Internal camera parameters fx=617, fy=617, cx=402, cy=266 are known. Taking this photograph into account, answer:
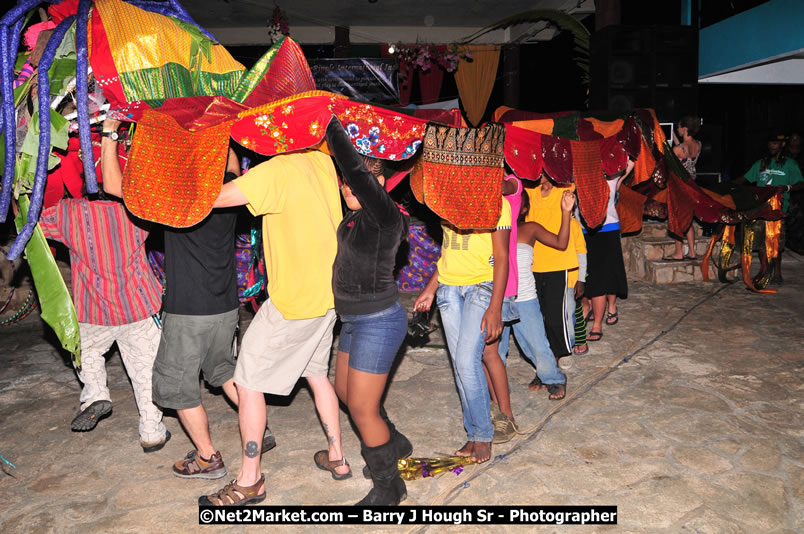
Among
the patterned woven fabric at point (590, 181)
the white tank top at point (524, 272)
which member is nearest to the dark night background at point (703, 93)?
the patterned woven fabric at point (590, 181)

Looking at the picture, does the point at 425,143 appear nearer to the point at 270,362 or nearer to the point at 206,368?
the point at 270,362

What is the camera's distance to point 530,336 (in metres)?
4.07

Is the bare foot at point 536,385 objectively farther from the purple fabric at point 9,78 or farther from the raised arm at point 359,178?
the purple fabric at point 9,78

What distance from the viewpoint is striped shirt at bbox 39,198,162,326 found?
3.18m

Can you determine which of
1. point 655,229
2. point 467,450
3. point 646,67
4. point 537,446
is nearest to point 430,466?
point 467,450

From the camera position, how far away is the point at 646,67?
9.15 m

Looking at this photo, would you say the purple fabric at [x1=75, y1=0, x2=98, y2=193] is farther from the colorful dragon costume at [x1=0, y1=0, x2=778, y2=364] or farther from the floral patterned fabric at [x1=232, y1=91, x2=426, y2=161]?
the floral patterned fabric at [x1=232, y1=91, x2=426, y2=161]

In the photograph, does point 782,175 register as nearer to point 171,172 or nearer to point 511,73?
point 171,172

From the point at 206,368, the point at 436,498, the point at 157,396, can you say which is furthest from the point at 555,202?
the point at 157,396

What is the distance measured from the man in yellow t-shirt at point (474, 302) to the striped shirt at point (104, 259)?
5.08 feet

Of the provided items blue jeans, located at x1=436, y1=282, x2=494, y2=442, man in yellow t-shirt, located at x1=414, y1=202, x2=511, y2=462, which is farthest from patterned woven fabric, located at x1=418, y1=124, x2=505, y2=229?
blue jeans, located at x1=436, y1=282, x2=494, y2=442

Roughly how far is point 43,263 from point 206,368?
94cm

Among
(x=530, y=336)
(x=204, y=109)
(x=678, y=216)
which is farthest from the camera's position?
(x=678, y=216)

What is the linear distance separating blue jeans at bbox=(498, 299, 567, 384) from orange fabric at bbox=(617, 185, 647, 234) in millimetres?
3060
